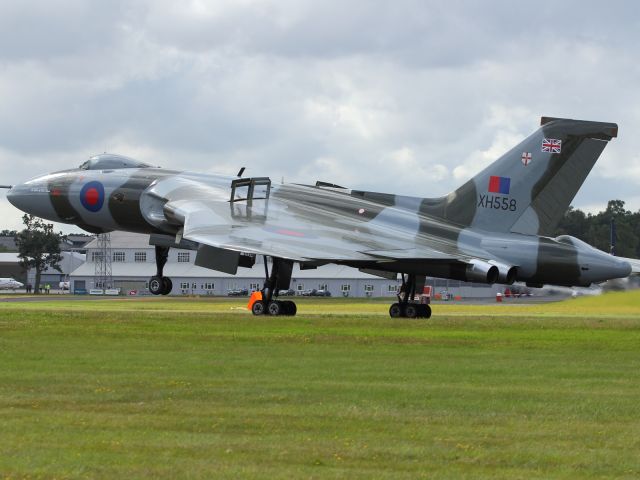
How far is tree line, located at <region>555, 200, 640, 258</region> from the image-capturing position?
353 feet

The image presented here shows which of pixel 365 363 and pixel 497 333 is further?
pixel 497 333

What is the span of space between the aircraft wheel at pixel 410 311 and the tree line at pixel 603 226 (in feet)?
201

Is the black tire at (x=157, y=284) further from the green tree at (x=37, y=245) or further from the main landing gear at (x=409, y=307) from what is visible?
the green tree at (x=37, y=245)

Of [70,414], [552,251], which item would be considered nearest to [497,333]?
[552,251]

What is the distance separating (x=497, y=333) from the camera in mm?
29719

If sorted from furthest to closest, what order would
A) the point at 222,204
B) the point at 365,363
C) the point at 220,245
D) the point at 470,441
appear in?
the point at 222,204 → the point at 220,245 → the point at 365,363 → the point at 470,441

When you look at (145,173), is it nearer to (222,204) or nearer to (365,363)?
(222,204)

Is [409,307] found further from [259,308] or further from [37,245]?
[37,245]

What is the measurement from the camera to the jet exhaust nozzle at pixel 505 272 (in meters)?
35.7

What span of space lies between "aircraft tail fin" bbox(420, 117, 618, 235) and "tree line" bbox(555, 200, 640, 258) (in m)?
61.1

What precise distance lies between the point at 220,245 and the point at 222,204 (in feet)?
15.6

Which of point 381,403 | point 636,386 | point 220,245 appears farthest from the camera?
point 220,245

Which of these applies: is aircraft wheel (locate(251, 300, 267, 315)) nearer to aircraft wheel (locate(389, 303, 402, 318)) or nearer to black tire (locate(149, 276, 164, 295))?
black tire (locate(149, 276, 164, 295))

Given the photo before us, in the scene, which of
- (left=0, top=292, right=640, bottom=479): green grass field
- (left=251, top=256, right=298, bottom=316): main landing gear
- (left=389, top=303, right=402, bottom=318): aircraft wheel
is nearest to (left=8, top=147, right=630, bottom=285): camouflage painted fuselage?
(left=251, top=256, right=298, bottom=316): main landing gear
